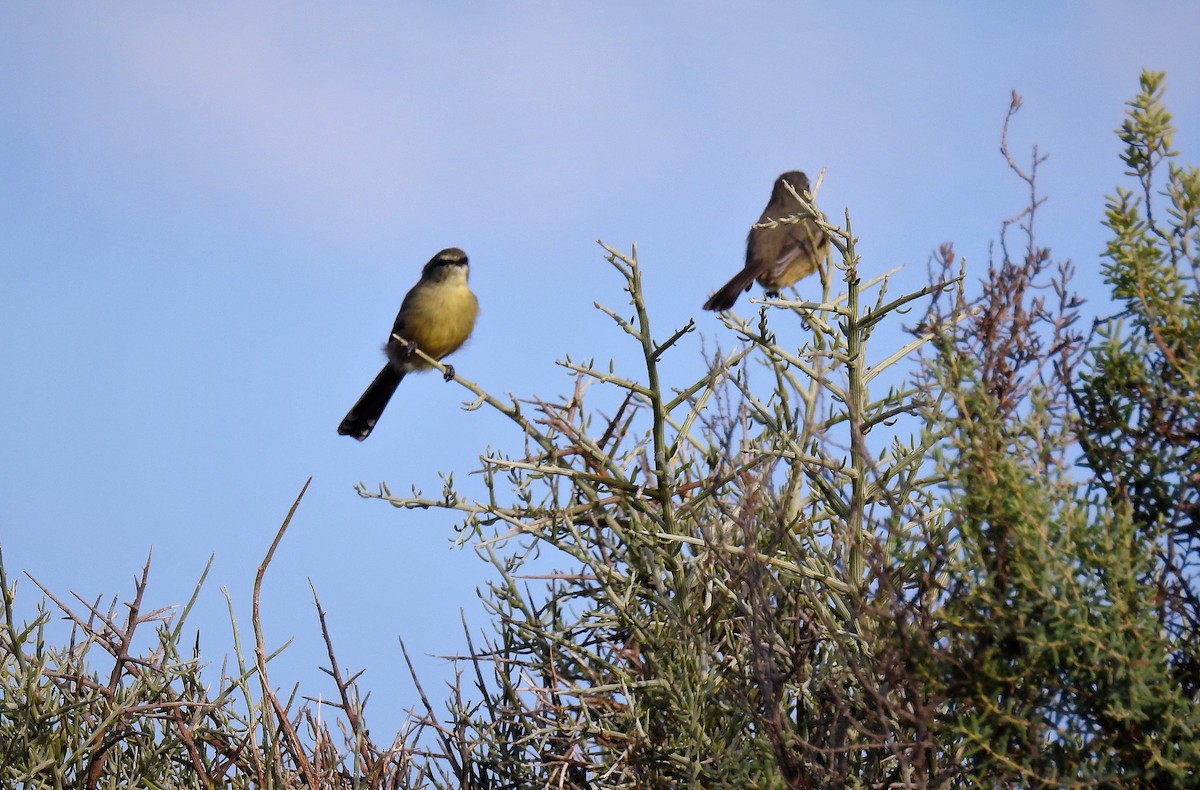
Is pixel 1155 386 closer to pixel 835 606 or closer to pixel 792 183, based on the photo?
pixel 835 606

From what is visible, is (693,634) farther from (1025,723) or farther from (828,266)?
(828,266)

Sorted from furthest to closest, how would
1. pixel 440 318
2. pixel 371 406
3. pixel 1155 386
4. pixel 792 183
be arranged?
pixel 792 183 → pixel 371 406 → pixel 440 318 → pixel 1155 386

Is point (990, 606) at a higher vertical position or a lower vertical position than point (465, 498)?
lower

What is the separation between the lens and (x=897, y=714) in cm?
273

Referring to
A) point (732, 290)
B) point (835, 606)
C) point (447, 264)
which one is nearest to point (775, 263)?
point (732, 290)

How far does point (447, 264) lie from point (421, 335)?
2.11 feet

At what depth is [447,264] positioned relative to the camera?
28.9 feet

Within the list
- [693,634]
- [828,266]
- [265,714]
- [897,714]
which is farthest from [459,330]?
[897,714]

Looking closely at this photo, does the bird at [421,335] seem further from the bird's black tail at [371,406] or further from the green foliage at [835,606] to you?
the green foliage at [835,606]

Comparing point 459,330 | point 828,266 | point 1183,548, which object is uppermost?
point 459,330

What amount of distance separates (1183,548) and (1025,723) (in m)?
0.52

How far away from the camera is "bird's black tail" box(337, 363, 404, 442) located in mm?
8484

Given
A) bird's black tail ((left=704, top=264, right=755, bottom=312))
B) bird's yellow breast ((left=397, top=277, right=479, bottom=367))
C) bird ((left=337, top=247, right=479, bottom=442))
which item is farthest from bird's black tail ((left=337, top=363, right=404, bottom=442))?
bird's black tail ((left=704, top=264, right=755, bottom=312))

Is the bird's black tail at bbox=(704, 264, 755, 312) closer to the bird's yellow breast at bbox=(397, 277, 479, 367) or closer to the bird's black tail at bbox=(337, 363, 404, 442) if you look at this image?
the bird's yellow breast at bbox=(397, 277, 479, 367)
